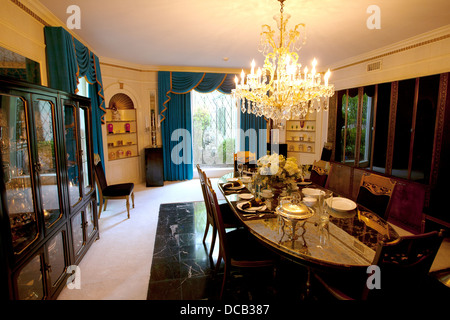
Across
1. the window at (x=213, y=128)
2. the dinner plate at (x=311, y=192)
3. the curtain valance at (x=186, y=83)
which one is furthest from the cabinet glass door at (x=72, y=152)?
the window at (x=213, y=128)

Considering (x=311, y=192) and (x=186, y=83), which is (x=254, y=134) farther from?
(x=311, y=192)

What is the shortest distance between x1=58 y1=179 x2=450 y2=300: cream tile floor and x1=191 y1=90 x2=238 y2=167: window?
212 cm

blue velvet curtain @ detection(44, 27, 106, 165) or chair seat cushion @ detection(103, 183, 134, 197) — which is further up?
blue velvet curtain @ detection(44, 27, 106, 165)

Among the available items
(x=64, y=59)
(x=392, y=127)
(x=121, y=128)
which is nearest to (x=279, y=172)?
(x=392, y=127)

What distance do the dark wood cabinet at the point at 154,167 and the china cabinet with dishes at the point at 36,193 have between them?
2.78 metres

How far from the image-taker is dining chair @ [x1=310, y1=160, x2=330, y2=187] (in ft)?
9.89

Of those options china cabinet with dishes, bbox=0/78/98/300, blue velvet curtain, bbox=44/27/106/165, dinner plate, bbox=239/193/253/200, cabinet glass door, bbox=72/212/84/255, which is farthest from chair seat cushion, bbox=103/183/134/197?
dinner plate, bbox=239/193/253/200

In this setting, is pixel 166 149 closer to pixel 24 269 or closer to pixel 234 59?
pixel 234 59

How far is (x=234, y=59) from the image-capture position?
15.2 ft

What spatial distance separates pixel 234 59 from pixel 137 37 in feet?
6.29

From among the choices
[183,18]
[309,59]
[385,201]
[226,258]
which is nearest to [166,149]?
[183,18]

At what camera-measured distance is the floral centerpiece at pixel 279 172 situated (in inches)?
91.8

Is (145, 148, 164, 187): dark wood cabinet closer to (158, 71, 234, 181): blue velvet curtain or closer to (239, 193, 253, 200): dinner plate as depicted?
(158, 71, 234, 181): blue velvet curtain

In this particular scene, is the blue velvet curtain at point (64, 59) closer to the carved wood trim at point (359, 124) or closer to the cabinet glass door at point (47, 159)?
the cabinet glass door at point (47, 159)
